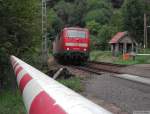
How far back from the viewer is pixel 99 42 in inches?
3312

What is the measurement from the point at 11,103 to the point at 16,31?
4.68m

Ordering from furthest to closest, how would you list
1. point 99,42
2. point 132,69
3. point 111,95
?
point 99,42 → point 132,69 → point 111,95

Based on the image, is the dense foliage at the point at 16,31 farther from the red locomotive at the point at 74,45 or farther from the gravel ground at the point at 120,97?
the red locomotive at the point at 74,45

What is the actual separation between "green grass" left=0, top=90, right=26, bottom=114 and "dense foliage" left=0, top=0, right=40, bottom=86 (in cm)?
114

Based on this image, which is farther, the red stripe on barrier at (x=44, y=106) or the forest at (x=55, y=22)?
the forest at (x=55, y=22)

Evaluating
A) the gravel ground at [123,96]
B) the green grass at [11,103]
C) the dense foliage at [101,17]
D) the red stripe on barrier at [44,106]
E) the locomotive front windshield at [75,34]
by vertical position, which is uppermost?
the dense foliage at [101,17]

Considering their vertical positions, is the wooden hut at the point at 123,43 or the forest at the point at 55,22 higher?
the forest at the point at 55,22

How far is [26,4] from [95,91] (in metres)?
3.64

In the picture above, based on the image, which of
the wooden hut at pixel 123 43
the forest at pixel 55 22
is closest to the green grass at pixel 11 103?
the forest at pixel 55 22

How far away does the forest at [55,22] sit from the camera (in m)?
13.9

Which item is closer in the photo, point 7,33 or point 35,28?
point 7,33

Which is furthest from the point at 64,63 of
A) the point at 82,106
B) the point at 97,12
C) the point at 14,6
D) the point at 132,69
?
the point at 97,12

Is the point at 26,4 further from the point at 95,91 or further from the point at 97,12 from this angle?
the point at 97,12

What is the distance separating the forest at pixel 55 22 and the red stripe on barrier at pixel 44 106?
31.6ft
